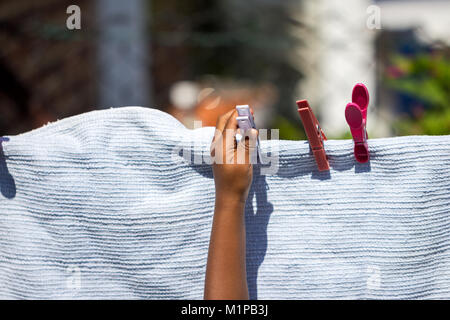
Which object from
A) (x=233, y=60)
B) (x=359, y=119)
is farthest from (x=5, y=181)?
(x=233, y=60)

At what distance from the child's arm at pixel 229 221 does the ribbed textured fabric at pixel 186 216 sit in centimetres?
7

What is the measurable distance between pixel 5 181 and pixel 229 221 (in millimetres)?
410

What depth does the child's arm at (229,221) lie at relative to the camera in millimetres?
699

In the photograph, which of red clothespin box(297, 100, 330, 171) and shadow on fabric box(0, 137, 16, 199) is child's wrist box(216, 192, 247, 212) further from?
shadow on fabric box(0, 137, 16, 199)

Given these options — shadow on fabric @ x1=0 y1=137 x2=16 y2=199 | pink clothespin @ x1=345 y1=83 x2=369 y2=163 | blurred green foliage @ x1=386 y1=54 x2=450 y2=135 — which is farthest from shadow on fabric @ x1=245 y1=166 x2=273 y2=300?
blurred green foliage @ x1=386 y1=54 x2=450 y2=135

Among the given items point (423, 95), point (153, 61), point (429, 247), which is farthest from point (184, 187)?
point (153, 61)

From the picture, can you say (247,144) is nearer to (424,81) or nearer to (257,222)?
(257,222)

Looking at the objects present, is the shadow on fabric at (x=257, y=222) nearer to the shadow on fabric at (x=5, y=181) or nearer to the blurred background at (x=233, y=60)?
the blurred background at (x=233, y=60)

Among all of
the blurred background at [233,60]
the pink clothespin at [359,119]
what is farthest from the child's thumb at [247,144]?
the blurred background at [233,60]

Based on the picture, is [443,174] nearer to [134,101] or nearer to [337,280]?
[337,280]

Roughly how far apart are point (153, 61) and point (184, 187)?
301 centimetres

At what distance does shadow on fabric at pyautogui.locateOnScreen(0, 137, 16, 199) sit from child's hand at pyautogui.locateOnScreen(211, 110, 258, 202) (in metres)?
0.37

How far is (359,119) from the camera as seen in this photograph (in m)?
0.70
